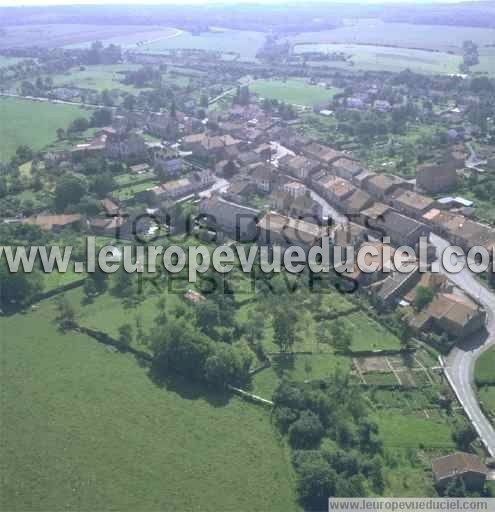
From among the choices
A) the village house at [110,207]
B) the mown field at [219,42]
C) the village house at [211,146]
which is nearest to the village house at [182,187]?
the village house at [110,207]

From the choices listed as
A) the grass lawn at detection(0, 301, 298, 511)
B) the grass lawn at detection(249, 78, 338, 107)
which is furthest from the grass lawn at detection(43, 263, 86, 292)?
the grass lawn at detection(249, 78, 338, 107)

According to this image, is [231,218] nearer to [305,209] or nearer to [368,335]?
[305,209]

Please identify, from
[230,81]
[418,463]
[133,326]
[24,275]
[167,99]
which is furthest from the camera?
[230,81]

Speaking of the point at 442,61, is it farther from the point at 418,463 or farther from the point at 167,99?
the point at 418,463

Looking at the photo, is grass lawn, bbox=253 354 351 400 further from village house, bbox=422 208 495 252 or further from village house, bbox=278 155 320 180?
village house, bbox=278 155 320 180

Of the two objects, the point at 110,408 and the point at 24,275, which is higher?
the point at 24,275

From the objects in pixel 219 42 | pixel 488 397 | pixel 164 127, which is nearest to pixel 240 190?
pixel 164 127

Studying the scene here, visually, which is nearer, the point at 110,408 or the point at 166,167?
the point at 110,408

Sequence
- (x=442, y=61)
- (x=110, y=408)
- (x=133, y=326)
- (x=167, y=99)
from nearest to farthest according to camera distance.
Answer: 1. (x=110, y=408)
2. (x=133, y=326)
3. (x=167, y=99)
4. (x=442, y=61)

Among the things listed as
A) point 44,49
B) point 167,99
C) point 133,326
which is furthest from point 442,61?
point 133,326
